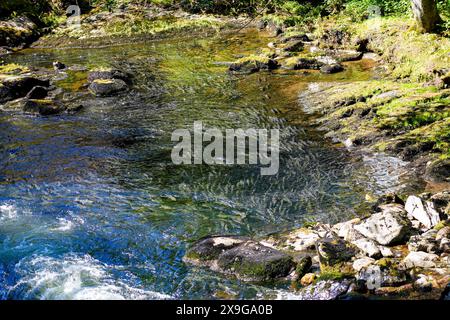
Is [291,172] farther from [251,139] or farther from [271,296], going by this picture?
[271,296]

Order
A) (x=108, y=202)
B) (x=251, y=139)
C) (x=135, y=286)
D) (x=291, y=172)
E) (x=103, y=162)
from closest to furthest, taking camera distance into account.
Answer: (x=135, y=286) < (x=108, y=202) < (x=291, y=172) < (x=103, y=162) < (x=251, y=139)

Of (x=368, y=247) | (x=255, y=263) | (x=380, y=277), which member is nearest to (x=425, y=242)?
(x=368, y=247)

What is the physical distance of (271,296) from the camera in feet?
22.9

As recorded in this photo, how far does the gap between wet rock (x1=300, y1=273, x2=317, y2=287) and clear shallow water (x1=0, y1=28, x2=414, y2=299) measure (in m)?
0.41

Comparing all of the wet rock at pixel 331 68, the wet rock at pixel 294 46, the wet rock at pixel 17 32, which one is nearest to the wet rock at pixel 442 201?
the wet rock at pixel 331 68

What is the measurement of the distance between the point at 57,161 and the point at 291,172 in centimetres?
707

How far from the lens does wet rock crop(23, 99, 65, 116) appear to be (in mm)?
17734

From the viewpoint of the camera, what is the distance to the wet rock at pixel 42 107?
1773cm

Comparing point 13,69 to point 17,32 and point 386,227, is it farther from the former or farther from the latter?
point 386,227

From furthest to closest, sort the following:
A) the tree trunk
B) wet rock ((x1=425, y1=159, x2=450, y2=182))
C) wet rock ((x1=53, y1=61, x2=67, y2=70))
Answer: wet rock ((x1=53, y1=61, x2=67, y2=70)) < the tree trunk < wet rock ((x1=425, y1=159, x2=450, y2=182))

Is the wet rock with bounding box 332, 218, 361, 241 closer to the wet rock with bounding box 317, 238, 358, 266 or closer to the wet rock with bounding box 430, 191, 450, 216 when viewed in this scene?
the wet rock with bounding box 317, 238, 358, 266

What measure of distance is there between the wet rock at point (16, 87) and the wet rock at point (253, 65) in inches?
395

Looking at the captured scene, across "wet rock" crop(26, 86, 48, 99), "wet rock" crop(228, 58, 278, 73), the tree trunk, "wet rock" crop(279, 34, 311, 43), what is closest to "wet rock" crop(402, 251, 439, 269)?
the tree trunk
